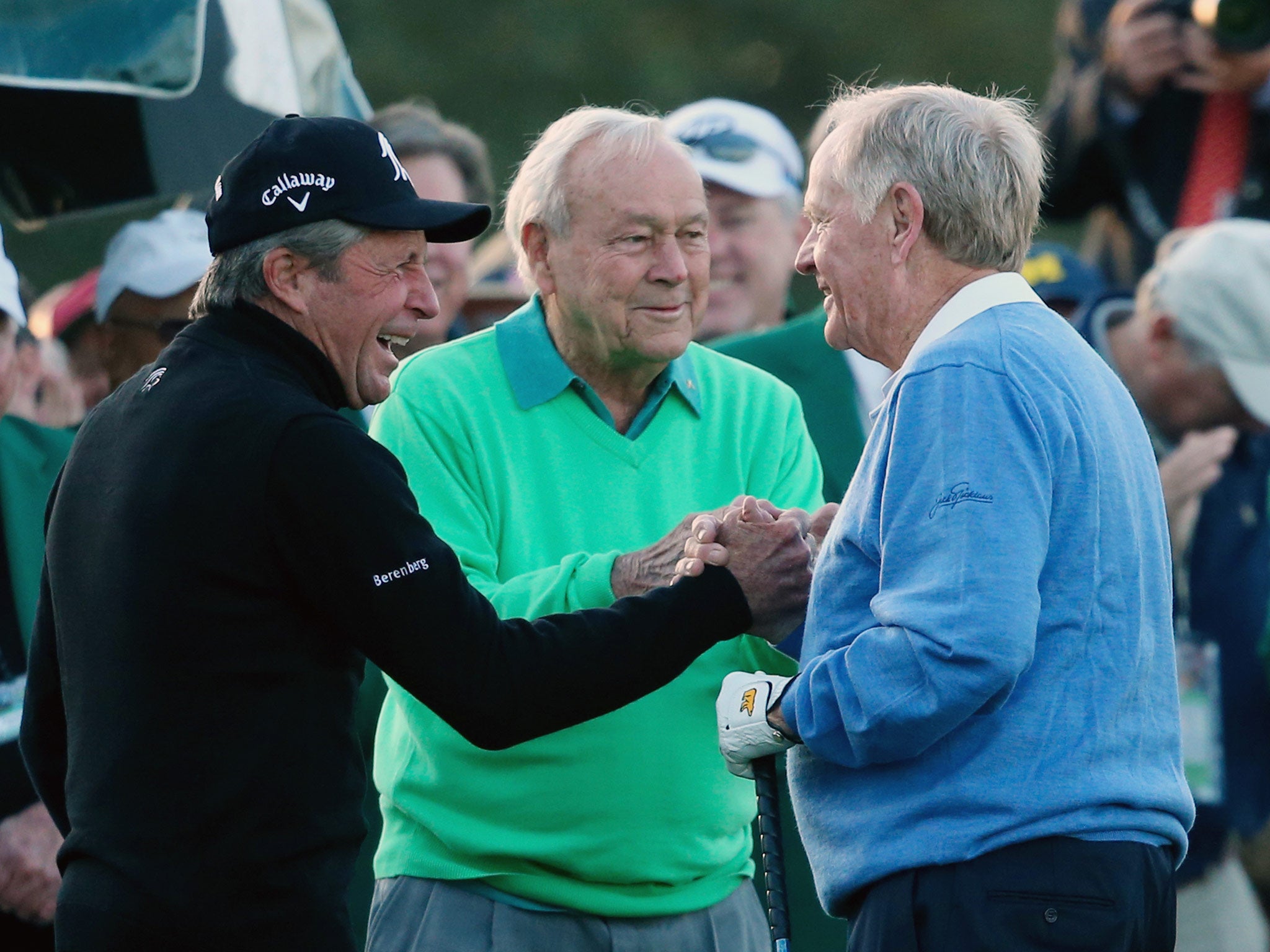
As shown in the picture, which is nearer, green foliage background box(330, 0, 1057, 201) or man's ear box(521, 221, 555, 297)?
man's ear box(521, 221, 555, 297)

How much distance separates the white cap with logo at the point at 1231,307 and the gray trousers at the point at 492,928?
2.56 m

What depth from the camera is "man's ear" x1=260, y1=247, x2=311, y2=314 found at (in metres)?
2.58

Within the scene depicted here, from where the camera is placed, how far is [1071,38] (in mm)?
6281

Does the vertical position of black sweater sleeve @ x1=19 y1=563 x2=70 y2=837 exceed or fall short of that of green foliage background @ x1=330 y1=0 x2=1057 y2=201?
it exceeds it

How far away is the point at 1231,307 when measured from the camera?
4.89 meters

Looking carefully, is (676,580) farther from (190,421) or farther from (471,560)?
(190,421)

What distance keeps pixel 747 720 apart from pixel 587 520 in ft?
1.83

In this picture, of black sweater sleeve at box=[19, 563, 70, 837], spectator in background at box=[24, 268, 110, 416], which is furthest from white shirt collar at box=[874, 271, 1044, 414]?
spectator in background at box=[24, 268, 110, 416]

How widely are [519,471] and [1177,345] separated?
8.26 ft

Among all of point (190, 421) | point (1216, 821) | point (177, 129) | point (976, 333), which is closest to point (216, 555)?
point (190, 421)

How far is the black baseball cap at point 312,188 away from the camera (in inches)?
101

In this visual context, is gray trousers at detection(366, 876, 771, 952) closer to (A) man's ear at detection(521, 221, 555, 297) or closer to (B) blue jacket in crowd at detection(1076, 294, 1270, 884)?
(A) man's ear at detection(521, 221, 555, 297)

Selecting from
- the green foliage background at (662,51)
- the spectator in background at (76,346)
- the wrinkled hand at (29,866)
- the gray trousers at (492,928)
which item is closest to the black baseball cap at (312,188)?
the gray trousers at (492,928)

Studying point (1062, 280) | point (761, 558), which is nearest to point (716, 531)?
point (761, 558)
